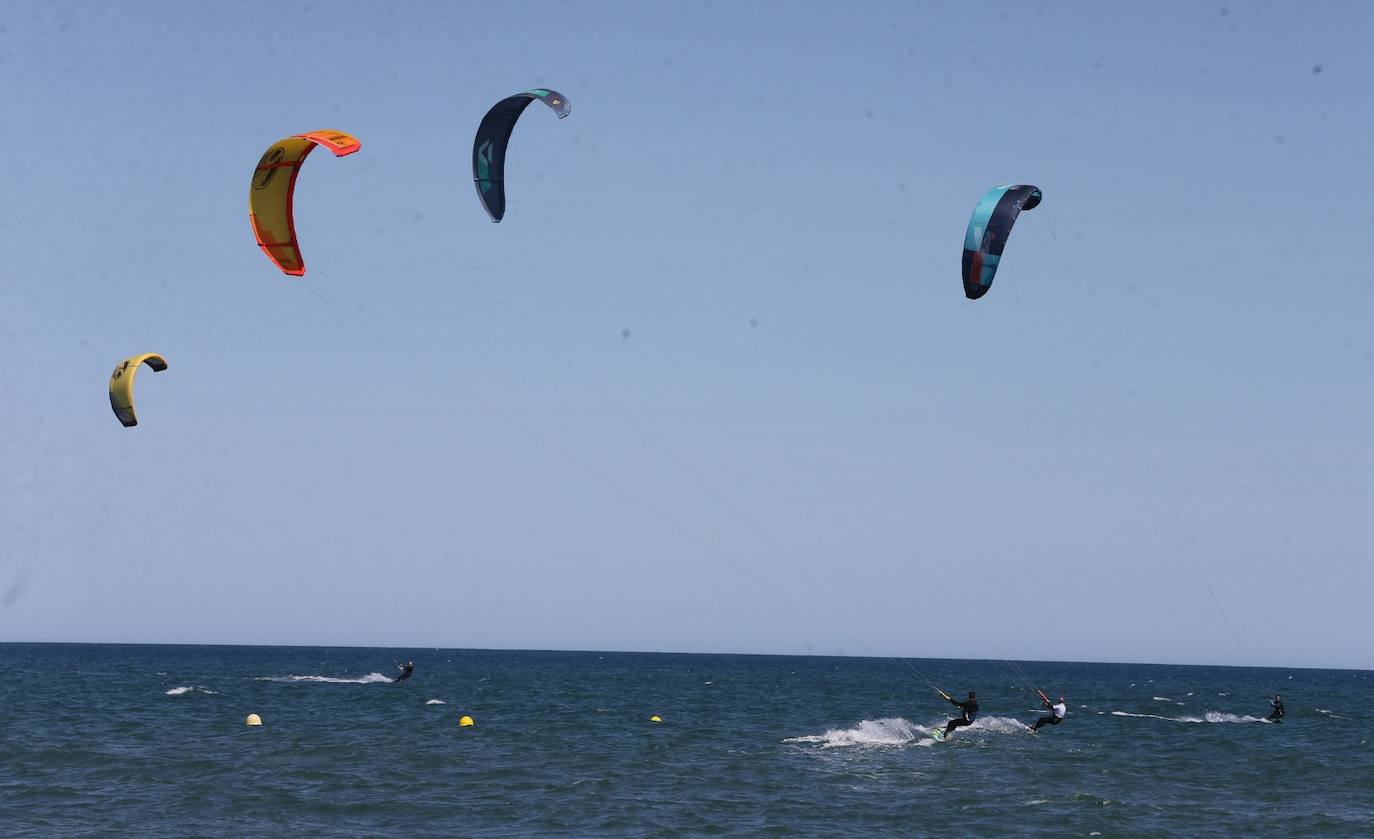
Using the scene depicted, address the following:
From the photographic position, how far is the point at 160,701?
5381 cm

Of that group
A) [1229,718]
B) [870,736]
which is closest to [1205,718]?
[1229,718]

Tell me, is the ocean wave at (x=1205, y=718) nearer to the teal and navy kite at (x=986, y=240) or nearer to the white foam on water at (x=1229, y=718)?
the white foam on water at (x=1229, y=718)

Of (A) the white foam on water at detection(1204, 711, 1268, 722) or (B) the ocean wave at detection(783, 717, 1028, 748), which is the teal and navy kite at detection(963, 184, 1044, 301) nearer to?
(B) the ocean wave at detection(783, 717, 1028, 748)

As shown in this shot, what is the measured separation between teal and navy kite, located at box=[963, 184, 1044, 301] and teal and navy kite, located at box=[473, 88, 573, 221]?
8109 millimetres

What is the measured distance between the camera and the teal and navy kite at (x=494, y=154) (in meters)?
23.6

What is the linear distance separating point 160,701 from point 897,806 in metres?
37.7

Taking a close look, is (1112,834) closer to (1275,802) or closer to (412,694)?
(1275,802)

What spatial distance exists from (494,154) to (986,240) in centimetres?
874

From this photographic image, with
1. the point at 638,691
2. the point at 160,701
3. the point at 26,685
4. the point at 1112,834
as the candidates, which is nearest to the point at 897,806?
the point at 1112,834

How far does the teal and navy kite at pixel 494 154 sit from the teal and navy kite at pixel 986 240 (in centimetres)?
811

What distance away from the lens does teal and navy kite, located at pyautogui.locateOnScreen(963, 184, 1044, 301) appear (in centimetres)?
2420

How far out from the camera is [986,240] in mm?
24250

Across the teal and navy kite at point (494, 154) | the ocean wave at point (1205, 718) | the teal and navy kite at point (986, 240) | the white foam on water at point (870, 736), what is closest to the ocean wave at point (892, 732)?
the white foam on water at point (870, 736)

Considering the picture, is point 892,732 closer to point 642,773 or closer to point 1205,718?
point 642,773
